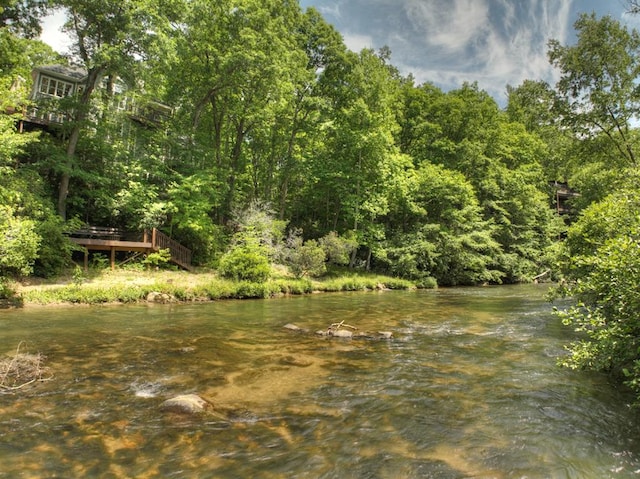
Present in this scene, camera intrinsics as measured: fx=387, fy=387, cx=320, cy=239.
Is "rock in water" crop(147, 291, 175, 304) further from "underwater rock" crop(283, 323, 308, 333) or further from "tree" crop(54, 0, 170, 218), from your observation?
"tree" crop(54, 0, 170, 218)

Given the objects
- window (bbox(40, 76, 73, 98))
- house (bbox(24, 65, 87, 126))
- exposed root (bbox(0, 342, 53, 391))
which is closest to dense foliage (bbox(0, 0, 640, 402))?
house (bbox(24, 65, 87, 126))

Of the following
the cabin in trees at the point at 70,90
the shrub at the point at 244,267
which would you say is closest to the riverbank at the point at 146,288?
the shrub at the point at 244,267

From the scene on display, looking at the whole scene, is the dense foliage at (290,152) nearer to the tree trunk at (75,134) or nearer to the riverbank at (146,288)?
the tree trunk at (75,134)

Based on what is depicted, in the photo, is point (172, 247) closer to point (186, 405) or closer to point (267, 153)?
point (267, 153)

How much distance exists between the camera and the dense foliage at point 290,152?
19422 millimetres

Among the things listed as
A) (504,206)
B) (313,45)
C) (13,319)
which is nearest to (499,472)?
(13,319)

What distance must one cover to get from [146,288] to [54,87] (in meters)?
24.2

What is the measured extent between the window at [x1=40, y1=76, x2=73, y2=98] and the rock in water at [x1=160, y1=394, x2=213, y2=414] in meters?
33.8

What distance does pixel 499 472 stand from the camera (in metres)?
4.34

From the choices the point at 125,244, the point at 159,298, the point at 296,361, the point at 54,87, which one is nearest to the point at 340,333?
the point at 296,361

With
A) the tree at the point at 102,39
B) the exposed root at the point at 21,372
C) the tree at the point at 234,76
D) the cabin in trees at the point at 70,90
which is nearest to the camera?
the exposed root at the point at 21,372

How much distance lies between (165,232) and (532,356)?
2197cm

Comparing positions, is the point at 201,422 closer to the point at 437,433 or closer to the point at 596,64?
the point at 437,433

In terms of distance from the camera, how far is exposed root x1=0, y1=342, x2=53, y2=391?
6770 millimetres
